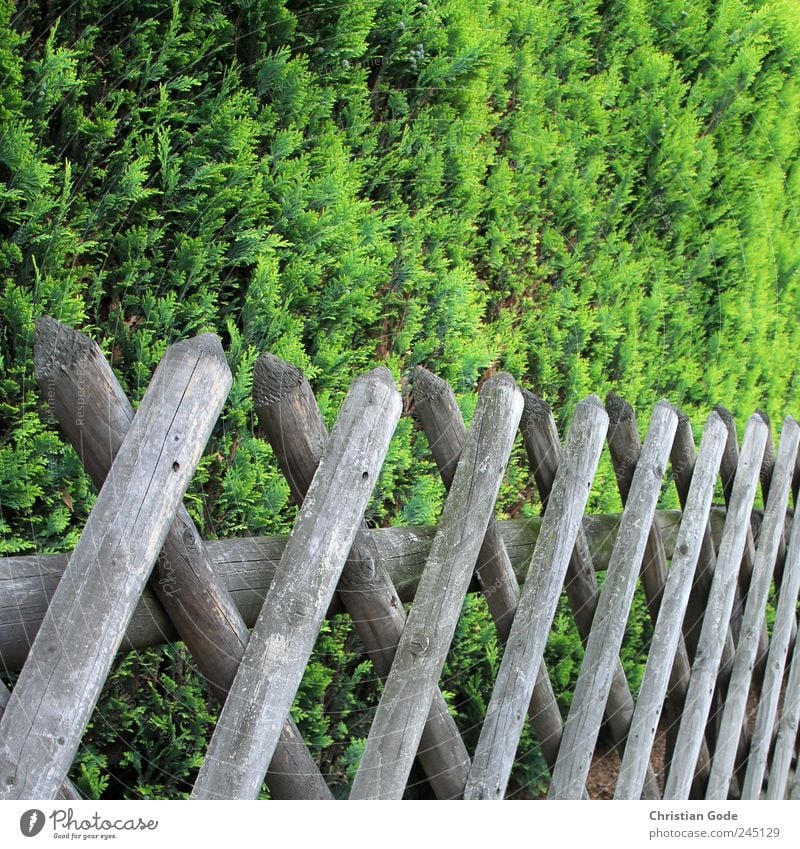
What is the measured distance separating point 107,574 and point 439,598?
776 millimetres

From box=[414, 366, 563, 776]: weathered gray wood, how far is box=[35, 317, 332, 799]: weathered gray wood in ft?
2.09

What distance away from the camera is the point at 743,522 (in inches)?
130

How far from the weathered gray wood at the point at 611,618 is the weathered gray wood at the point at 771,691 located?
1594mm

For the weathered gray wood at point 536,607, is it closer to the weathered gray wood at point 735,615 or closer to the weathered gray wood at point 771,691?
the weathered gray wood at point 735,615

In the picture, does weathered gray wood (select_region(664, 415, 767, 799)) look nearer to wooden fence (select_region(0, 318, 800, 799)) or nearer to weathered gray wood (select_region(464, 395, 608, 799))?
wooden fence (select_region(0, 318, 800, 799))

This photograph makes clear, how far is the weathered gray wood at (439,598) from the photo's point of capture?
180 cm

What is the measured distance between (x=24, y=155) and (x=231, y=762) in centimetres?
132

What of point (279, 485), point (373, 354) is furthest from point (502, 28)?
point (279, 485)

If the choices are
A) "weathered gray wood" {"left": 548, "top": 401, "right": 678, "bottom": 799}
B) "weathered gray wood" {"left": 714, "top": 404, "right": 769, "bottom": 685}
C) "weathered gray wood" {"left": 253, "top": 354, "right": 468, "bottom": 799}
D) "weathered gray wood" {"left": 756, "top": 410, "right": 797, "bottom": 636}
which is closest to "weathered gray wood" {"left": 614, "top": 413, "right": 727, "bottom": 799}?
"weathered gray wood" {"left": 714, "top": 404, "right": 769, "bottom": 685}

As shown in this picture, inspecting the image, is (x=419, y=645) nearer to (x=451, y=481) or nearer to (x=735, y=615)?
(x=451, y=481)

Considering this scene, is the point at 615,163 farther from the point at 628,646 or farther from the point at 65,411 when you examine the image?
the point at 65,411

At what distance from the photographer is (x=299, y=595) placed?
1573mm
